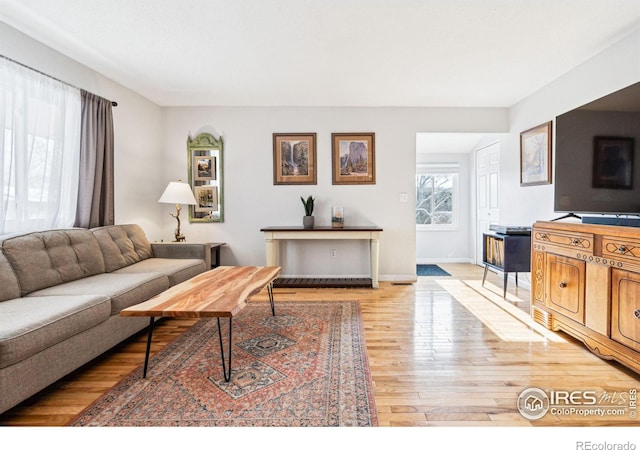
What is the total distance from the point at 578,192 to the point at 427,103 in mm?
2289

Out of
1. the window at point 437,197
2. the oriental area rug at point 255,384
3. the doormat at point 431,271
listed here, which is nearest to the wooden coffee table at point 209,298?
the oriental area rug at point 255,384

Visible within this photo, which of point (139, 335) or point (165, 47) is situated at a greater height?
point (165, 47)

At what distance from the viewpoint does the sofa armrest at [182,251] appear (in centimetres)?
348

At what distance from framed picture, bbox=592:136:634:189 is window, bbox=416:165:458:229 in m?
3.55

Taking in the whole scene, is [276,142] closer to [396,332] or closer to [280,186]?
[280,186]

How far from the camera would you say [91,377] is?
1914 millimetres

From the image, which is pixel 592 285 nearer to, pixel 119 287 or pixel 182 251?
pixel 119 287

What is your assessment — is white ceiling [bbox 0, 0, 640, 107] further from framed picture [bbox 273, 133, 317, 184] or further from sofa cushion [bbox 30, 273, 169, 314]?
sofa cushion [bbox 30, 273, 169, 314]

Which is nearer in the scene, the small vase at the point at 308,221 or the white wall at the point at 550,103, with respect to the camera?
the white wall at the point at 550,103

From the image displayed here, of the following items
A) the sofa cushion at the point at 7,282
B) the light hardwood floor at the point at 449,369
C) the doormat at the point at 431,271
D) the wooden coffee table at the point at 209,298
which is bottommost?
the light hardwood floor at the point at 449,369

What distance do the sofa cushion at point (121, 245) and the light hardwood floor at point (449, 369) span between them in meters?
0.73

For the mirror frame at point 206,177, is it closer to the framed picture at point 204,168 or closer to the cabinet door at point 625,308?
the framed picture at point 204,168

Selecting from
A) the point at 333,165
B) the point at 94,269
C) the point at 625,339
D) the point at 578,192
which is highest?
the point at 333,165
